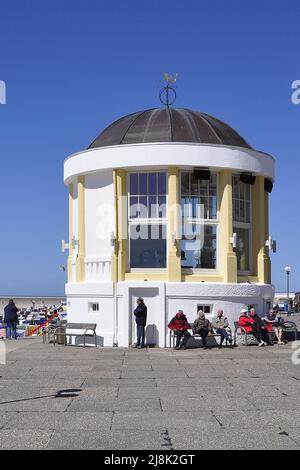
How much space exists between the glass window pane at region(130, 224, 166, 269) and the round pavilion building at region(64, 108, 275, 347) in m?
0.03

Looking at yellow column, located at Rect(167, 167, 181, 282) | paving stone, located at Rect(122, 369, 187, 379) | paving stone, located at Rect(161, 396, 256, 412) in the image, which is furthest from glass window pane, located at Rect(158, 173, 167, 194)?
paving stone, located at Rect(161, 396, 256, 412)

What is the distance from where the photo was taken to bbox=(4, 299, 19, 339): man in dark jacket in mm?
28469

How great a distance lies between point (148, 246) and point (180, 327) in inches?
143

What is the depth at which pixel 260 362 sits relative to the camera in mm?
18578

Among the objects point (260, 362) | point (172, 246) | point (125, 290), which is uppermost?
point (172, 246)

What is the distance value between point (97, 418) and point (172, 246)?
1343cm

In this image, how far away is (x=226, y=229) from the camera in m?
24.8

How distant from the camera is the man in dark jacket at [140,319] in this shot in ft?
75.4

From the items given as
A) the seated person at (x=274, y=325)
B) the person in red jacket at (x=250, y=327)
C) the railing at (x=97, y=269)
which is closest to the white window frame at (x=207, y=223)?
the person in red jacket at (x=250, y=327)

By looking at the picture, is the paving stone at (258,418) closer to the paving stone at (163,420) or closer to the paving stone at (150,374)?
the paving stone at (163,420)

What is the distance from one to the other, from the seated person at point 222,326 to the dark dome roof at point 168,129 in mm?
6210

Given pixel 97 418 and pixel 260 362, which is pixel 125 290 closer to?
pixel 260 362
